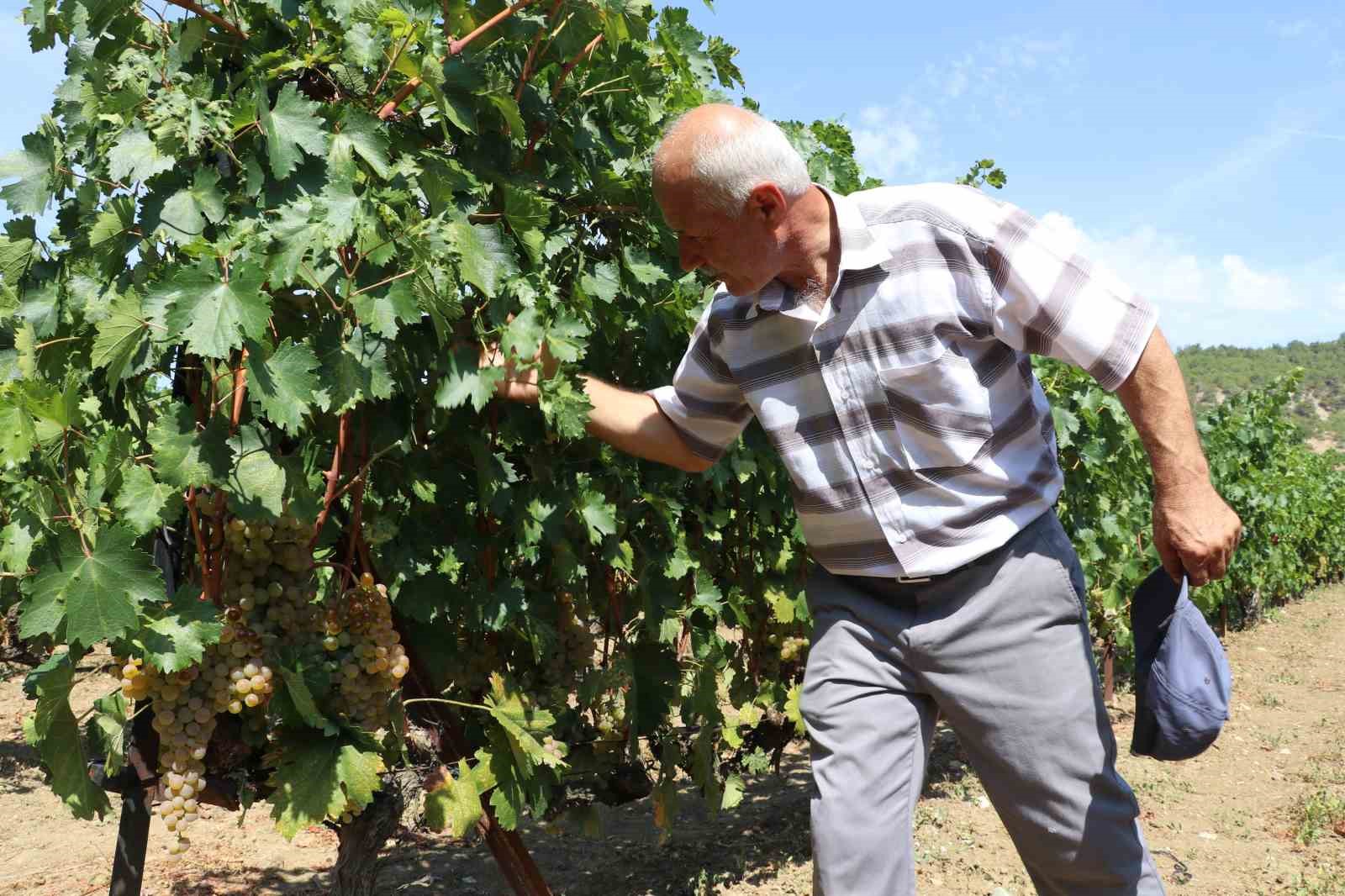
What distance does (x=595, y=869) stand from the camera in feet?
15.7

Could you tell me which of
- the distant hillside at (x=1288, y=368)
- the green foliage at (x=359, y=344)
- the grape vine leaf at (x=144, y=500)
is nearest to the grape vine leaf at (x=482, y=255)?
the green foliage at (x=359, y=344)

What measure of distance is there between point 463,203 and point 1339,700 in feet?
29.8

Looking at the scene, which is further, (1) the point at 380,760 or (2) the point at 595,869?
(2) the point at 595,869

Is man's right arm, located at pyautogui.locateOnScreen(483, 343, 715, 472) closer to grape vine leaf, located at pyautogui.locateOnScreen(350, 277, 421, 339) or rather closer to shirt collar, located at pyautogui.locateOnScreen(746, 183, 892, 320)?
shirt collar, located at pyautogui.locateOnScreen(746, 183, 892, 320)

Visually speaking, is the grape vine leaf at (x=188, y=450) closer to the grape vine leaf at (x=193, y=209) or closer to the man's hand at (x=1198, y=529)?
the grape vine leaf at (x=193, y=209)

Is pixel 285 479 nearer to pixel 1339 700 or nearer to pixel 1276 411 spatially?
pixel 1339 700

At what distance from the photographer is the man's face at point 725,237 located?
2219mm

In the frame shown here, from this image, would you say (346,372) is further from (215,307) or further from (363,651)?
(363,651)

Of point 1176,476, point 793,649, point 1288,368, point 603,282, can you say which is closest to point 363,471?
point 603,282

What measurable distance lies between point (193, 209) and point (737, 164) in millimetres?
951

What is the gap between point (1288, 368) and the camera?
62.2 metres

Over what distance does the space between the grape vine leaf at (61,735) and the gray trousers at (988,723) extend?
1.33m

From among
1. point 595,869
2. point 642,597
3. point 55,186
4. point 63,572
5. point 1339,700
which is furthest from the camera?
point 1339,700

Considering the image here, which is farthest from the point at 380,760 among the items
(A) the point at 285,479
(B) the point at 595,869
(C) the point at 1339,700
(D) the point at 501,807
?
(C) the point at 1339,700
